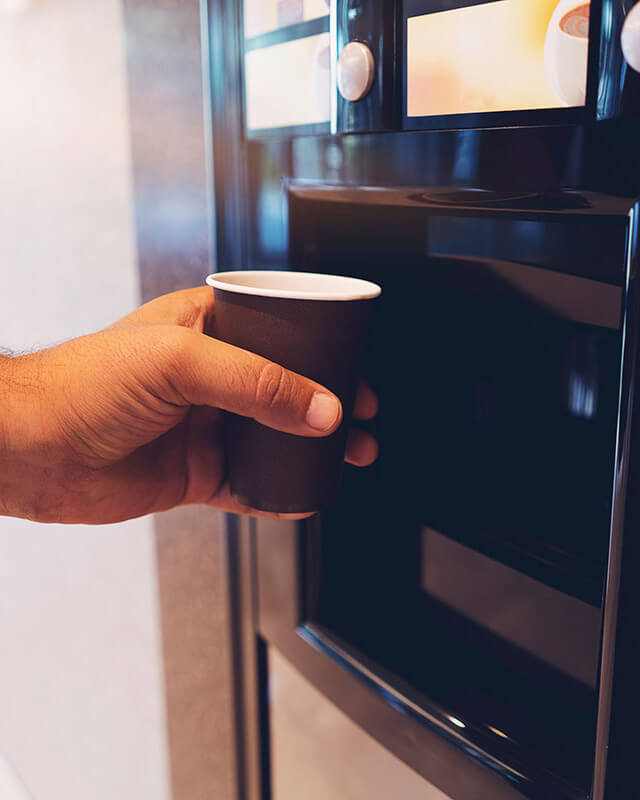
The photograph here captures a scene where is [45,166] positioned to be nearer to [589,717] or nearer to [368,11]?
[368,11]

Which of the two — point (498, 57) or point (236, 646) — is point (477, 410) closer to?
point (498, 57)

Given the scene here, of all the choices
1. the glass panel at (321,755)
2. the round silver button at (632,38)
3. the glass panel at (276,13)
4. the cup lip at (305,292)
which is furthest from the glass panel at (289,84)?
the glass panel at (321,755)

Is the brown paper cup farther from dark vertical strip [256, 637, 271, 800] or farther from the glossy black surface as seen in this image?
dark vertical strip [256, 637, 271, 800]

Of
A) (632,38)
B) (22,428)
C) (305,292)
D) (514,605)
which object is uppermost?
(632,38)

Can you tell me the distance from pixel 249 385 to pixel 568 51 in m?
0.25

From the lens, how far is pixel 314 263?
64 centimetres

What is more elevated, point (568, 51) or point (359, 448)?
point (568, 51)

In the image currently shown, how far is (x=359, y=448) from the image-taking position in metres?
0.63

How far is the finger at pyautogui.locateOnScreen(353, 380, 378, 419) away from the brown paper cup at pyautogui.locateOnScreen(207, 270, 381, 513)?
93mm

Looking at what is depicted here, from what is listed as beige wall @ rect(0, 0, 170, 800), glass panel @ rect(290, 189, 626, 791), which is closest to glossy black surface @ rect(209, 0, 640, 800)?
glass panel @ rect(290, 189, 626, 791)

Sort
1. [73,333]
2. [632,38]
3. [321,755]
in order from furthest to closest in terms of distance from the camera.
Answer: [73,333] < [321,755] < [632,38]

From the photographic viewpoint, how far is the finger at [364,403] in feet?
2.06

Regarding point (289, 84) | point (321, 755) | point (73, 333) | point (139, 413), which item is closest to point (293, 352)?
point (139, 413)

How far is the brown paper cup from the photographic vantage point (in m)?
0.46
